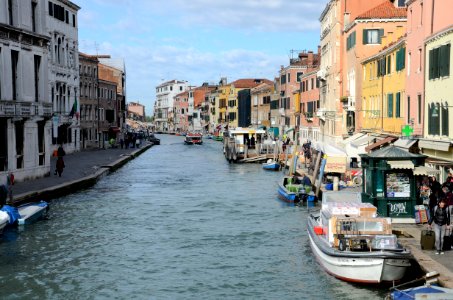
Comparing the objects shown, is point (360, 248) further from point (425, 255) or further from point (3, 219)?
point (3, 219)

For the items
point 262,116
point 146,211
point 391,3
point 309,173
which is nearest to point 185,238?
point 146,211

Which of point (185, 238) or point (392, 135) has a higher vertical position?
point (392, 135)

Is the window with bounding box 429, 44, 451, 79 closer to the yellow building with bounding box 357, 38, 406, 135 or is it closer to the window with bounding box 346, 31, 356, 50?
the yellow building with bounding box 357, 38, 406, 135

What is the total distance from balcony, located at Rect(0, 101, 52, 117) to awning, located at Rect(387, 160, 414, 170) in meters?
18.7

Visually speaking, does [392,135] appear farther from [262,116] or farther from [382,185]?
[262,116]

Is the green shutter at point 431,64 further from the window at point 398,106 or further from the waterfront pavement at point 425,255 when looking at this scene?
the waterfront pavement at point 425,255

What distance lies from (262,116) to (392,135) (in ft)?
265

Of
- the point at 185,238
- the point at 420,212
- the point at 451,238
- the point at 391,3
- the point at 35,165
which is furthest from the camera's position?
the point at 391,3

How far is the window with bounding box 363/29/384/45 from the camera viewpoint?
47.9 m

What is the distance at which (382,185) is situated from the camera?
73.8 feet

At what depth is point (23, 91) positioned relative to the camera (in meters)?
34.5

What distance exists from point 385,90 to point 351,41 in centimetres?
1175

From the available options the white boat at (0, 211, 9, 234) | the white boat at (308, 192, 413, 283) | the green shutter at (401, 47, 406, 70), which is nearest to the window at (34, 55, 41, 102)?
the white boat at (0, 211, 9, 234)

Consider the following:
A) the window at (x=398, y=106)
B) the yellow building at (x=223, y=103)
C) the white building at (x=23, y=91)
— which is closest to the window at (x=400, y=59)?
the window at (x=398, y=106)
